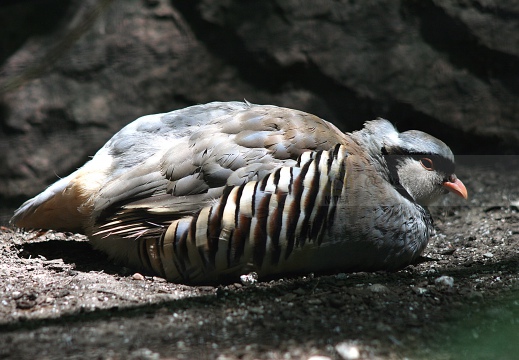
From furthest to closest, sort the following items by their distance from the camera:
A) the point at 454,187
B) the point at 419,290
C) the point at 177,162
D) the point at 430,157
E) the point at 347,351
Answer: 1. the point at 454,187
2. the point at 430,157
3. the point at 177,162
4. the point at 419,290
5. the point at 347,351

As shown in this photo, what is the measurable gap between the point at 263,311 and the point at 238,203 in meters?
0.76

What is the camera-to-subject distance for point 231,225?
151 inches

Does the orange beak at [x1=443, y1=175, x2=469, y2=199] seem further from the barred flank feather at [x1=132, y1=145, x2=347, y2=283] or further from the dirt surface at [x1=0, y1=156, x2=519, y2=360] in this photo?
the barred flank feather at [x1=132, y1=145, x2=347, y2=283]

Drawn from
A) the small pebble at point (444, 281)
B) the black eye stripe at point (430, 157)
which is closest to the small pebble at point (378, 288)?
the small pebble at point (444, 281)

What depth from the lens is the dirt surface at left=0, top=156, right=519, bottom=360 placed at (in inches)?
111

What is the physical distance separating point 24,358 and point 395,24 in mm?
4723

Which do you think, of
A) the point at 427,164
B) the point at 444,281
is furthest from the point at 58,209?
the point at 427,164

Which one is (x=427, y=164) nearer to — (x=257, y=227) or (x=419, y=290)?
(x=419, y=290)

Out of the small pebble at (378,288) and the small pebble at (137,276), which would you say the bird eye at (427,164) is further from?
the small pebble at (137,276)

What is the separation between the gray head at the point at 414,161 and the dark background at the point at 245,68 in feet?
4.80

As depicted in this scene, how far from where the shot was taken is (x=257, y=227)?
3.84 meters

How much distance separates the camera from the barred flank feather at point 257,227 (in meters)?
3.84

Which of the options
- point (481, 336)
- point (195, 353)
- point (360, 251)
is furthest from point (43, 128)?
point (481, 336)

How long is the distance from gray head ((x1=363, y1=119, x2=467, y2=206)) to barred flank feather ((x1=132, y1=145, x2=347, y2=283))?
32.0 inches
